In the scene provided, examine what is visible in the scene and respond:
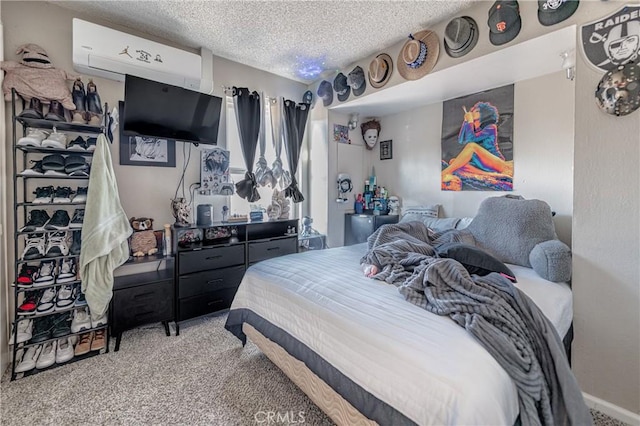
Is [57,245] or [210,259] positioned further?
[210,259]

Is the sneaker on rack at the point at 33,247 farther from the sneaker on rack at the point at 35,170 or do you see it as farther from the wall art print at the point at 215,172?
the wall art print at the point at 215,172

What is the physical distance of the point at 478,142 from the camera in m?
3.02

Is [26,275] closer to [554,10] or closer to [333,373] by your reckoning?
[333,373]

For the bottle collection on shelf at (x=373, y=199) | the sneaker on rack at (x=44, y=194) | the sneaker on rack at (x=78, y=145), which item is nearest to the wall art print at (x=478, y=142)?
the bottle collection on shelf at (x=373, y=199)

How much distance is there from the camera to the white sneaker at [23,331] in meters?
1.91

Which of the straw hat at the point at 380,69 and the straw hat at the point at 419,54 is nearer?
the straw hat at the point at 419,54

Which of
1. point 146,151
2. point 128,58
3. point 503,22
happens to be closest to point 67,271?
point 146,151

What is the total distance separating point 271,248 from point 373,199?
5.53 ft

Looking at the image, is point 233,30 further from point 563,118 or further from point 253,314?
point 563,118

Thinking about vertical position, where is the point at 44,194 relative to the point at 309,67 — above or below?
below

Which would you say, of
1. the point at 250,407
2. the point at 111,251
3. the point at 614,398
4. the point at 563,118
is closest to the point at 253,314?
the point at 250,407

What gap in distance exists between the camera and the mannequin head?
3980 mm

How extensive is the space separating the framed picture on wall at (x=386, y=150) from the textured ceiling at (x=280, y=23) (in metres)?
1.25

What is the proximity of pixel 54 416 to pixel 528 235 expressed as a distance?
3195 millimetres
